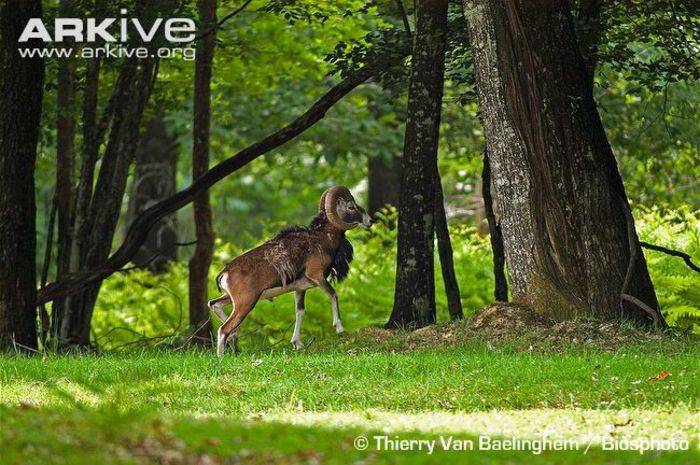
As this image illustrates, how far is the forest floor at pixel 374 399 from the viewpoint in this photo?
327 inches

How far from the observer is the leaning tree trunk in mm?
15078

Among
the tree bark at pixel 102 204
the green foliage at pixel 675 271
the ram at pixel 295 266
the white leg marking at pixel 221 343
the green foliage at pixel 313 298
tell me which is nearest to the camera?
the white leg marking at pixel 221 343

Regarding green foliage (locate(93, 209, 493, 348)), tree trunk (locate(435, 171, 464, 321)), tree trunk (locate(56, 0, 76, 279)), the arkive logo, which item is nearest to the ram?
tree trunk (locate(435, 171, 464, 321))

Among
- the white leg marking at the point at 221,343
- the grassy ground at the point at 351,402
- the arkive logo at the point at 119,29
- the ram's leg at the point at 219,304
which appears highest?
the arkive logo at the point at 119,29

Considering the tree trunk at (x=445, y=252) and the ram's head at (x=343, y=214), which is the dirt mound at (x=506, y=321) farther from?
the tree trunk at (x=445, y=252)

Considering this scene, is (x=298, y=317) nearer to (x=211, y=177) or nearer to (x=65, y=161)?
(x=211, y=177)

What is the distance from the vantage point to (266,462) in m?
8.01

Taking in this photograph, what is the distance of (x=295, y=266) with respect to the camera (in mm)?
15414

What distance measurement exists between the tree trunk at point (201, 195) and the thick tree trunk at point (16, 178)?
13.3 ft

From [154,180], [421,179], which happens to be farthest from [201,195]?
[154,180]

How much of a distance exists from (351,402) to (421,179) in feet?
18.8

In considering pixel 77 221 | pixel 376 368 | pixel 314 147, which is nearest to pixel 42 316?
pixel 77 221

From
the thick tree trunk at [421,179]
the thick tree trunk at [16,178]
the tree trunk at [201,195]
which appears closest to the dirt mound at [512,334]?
the thick tree trunk at [421,179]

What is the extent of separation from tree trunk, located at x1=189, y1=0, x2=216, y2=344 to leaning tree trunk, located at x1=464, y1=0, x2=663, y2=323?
7.19 m
